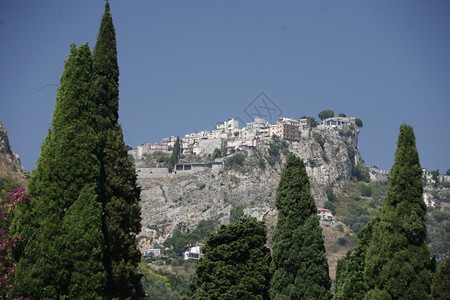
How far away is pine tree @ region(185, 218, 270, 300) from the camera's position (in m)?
32.1

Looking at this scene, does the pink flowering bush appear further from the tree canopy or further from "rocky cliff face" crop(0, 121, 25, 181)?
"rocky cliff face" crop(0, 121, 25, 181)

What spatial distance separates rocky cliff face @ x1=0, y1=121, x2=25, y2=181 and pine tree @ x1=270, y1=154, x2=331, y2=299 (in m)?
14.7

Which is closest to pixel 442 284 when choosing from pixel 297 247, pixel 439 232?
pixel 297 247

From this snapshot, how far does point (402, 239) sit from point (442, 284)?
192 cm

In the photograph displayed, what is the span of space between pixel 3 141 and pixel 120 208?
1875cm

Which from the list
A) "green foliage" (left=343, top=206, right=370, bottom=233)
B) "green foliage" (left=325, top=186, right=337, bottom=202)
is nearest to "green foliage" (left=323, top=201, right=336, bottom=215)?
"green foliage" (left=325, top=186, right=337, bottom=202)

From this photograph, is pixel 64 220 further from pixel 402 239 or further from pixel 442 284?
pixel 442 284

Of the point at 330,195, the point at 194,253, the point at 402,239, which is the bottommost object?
the point at 402,239

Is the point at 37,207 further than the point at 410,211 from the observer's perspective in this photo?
No

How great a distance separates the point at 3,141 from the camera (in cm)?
3709

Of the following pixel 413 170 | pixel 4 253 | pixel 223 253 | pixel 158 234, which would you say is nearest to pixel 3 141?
pixel 223 253

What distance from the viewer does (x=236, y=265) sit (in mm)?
33312

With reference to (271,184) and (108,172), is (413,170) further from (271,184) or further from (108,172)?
(271,184)

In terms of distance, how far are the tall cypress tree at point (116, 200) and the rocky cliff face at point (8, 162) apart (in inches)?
585
